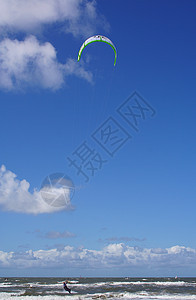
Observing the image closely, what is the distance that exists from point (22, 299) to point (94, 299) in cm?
746

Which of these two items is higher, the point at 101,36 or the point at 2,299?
the point at 101,36

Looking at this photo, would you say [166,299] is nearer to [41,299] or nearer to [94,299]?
[94,299]

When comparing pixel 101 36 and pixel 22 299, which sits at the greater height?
pixel 101 36

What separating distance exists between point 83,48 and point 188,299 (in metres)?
27.9

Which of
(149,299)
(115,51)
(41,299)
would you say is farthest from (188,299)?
(115,51)

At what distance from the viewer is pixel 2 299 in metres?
28.9

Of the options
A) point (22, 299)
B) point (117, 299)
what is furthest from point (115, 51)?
point (22, 299)

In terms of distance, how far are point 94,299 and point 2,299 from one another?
31.5 ft

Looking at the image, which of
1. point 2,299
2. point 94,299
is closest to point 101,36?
point 94,299

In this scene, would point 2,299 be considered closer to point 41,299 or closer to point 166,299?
point 41,299

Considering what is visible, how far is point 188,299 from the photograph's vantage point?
28.0 m

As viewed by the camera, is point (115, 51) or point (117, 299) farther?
point (115, 51)

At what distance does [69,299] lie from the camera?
27.8 meters

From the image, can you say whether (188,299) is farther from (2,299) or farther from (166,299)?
(2,299)
